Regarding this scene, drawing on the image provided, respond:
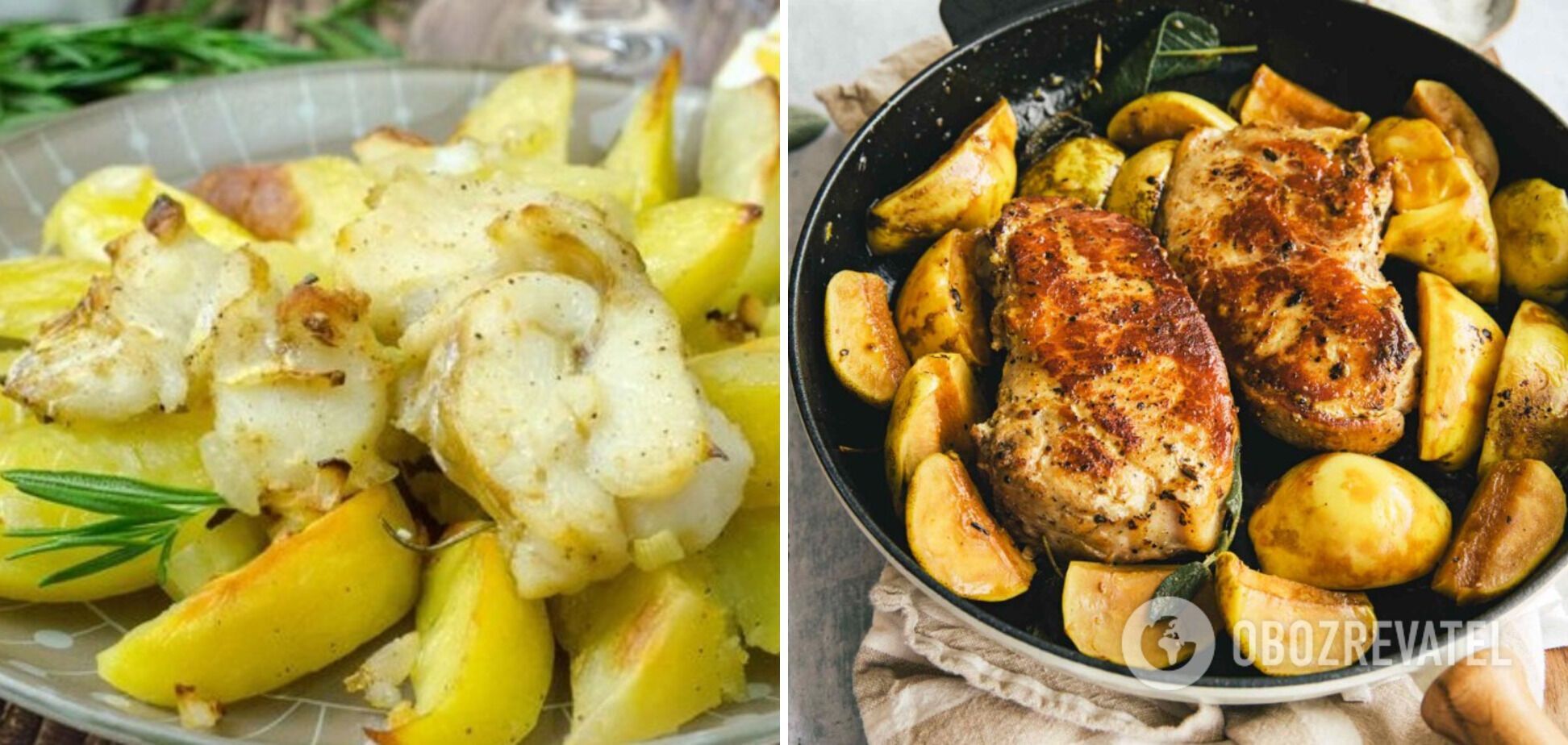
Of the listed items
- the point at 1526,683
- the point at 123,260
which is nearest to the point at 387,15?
the point at 123,260

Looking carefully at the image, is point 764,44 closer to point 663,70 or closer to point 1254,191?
point 663,70

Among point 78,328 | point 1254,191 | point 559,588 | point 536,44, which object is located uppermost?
point 1254,191

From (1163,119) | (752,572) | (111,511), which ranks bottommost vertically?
(752,572)

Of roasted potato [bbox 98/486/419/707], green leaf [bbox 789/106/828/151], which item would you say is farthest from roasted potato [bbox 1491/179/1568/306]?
roasted potato [bbox 98/486/419/707]

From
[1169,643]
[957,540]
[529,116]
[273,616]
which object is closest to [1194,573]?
[1169,643]

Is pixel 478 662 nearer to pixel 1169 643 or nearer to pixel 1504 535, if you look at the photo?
pixel 1169 643

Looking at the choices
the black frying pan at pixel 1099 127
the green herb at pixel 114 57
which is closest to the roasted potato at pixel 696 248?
the black frying pan at pixel 1099 127

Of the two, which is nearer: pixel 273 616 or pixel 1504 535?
pixel 1504 535
